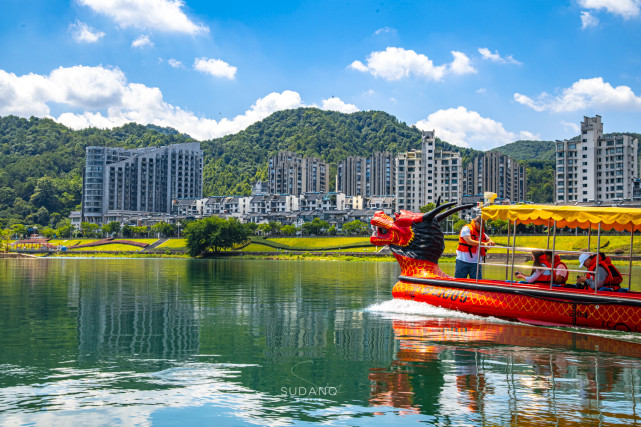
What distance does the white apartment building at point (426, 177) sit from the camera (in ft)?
486

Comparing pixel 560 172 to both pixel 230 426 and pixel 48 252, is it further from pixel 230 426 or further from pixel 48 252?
pixel 230 426

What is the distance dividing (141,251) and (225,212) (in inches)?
2022

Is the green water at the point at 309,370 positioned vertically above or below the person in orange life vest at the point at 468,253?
below

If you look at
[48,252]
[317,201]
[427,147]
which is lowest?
[48,252]

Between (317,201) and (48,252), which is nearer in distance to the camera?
(48,252)

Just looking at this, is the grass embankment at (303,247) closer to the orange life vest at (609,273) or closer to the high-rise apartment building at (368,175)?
the orange life vest at (609,273)

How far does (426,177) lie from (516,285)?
133 m

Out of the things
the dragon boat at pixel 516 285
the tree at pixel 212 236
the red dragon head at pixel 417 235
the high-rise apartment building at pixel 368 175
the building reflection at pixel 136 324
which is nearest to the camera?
the building reflection at pixel 136 324

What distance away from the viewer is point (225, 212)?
166 meters

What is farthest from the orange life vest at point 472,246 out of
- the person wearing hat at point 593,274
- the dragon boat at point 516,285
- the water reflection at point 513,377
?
the water reflection at point 513,377

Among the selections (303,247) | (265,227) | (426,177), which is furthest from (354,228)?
(426,177)

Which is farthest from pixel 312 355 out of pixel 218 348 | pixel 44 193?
pixel 44 193

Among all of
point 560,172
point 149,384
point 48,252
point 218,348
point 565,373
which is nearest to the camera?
point 149,384

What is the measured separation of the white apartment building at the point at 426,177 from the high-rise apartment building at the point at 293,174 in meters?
46.2
